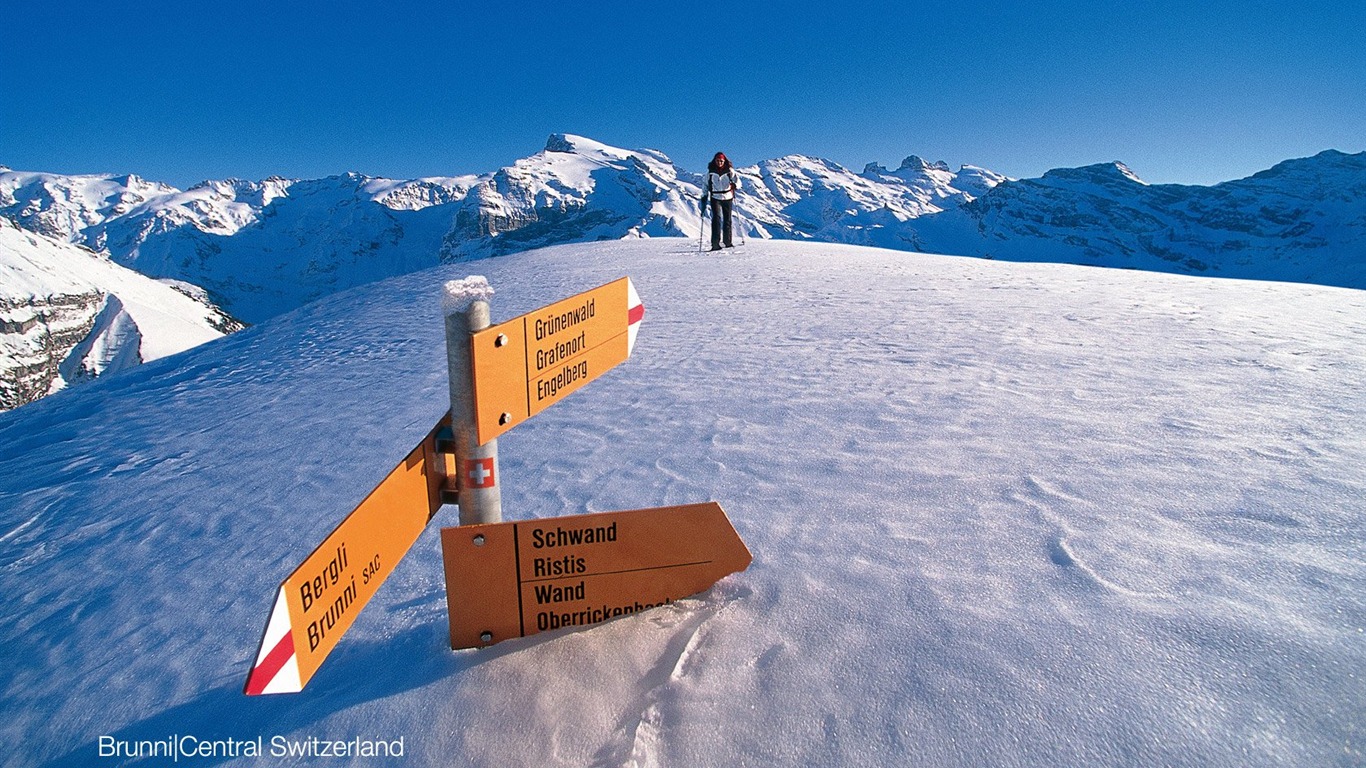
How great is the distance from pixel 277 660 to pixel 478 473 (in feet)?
2.43

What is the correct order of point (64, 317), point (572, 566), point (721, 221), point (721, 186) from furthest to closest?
1. point (64, 317)
2. point (721, 221)
3. point (721, 186)
4. point (572, 566)

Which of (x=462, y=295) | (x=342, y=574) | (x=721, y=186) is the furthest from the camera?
(x=721, y=186)

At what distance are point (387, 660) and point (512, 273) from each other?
40.2ft

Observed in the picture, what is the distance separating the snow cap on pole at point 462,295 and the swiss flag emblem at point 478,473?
51cm

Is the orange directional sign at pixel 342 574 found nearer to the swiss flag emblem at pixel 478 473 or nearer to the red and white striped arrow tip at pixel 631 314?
the swiss flag emblem at pixel 478 473

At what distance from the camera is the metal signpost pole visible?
185 cm

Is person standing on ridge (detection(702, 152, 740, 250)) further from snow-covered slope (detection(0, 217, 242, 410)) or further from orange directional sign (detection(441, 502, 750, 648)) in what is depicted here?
snow-covered slope (detection(0, 217, 242, 410))

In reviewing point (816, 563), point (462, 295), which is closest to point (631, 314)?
point (462, 295)

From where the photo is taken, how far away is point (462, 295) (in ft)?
6.05

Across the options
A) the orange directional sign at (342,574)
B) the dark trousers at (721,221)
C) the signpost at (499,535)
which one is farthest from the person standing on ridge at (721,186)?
the orange directional sign at (342,574)

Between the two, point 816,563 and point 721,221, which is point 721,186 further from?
point 816,563

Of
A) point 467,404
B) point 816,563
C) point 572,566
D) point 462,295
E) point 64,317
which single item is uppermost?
point 462,295

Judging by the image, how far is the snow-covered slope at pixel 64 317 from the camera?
169 meters

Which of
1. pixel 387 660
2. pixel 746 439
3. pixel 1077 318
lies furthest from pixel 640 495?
pixel 1077 318
